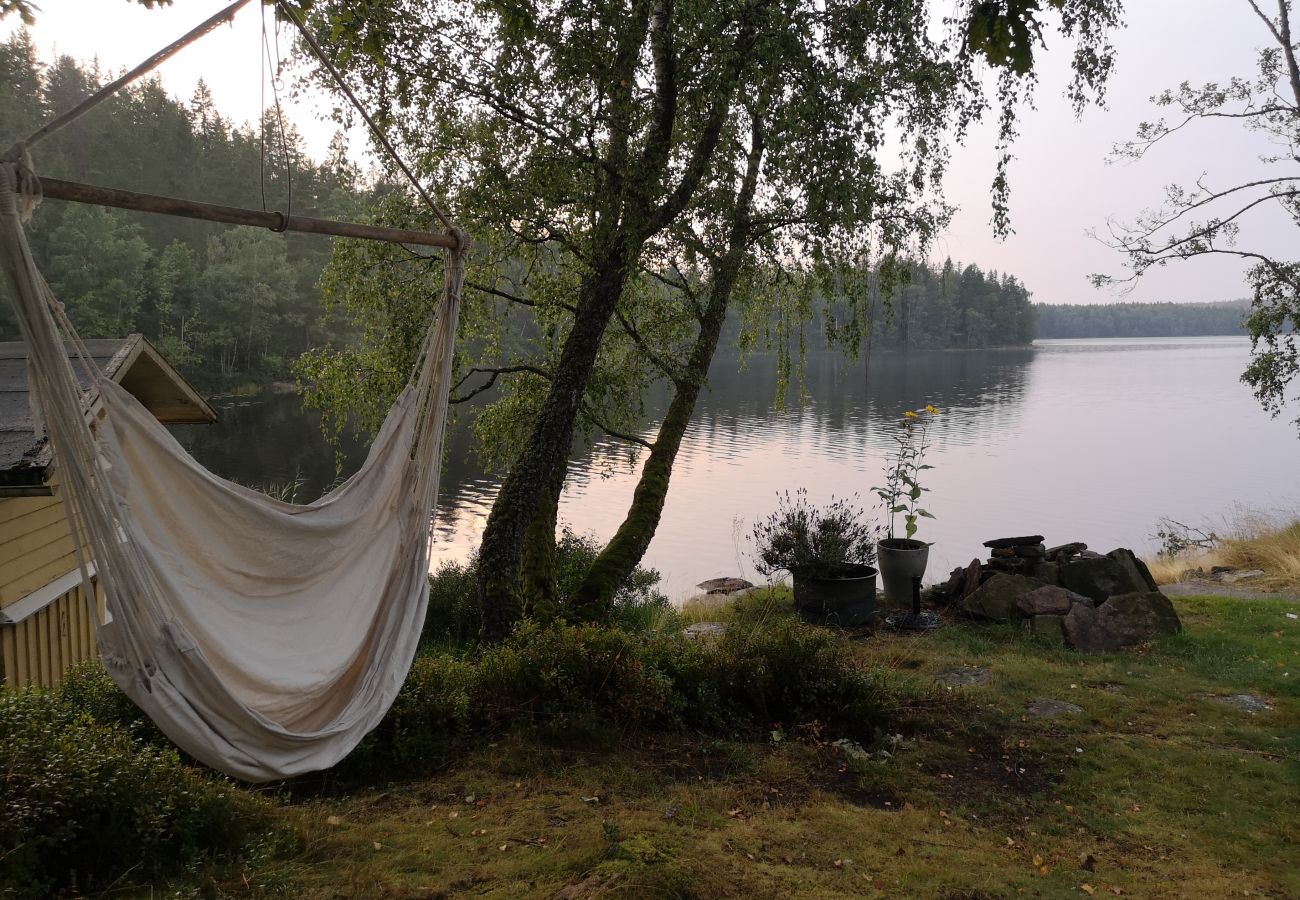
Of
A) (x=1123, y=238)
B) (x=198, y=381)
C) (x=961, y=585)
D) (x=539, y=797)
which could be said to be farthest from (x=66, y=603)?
(x=198, y=381)

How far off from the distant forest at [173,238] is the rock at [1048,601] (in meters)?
24.0

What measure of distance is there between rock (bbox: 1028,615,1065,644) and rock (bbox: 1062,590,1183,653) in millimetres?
32

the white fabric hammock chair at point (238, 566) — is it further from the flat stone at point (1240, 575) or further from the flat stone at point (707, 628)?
the flat stone at point (1240, 575)

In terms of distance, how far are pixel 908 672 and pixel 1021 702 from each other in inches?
28.0

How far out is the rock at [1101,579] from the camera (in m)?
6.46

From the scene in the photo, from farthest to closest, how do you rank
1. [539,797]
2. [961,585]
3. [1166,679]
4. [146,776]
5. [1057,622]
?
[961,585] < [1057,622] < [1166,679] < [539,797] < [146,776]

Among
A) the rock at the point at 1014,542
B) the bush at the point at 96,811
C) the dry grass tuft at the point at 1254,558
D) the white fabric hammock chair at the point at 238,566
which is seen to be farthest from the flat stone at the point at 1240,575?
the bush at the point at 96,811

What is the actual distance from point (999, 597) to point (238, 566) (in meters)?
5.33

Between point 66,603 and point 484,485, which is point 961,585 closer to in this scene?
point 66,603

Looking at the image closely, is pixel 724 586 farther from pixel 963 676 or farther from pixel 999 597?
pixel 963 676

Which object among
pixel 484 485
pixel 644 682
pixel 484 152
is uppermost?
pixel 484 152

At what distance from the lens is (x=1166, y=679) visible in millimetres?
5250

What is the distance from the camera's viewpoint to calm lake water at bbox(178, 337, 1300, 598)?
1439cm

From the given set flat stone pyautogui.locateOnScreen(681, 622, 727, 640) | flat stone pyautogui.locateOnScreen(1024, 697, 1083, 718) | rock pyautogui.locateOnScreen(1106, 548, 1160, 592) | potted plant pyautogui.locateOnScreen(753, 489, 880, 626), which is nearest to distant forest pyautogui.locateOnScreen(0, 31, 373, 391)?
flat stone pyautogui.locateOnScreen(681, 622, 727, 640)
